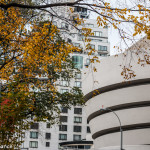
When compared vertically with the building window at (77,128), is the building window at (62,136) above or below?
below

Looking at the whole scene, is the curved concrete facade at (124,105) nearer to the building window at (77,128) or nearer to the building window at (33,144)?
the building window at (33,144)

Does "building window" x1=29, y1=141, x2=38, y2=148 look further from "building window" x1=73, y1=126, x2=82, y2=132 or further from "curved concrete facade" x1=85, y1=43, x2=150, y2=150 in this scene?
"curved concrete facade" x1=85, y1=43, x2=150, y2=150

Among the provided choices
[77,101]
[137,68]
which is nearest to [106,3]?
[77,101]

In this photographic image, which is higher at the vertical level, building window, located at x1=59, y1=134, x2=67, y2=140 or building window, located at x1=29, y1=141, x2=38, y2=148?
building window, located at x1=59, y1=134, x2=67, y2=140

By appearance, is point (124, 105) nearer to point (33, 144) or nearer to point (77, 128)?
point (77, 128)

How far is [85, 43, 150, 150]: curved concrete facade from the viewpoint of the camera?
37438mm

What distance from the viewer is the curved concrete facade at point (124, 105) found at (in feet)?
123

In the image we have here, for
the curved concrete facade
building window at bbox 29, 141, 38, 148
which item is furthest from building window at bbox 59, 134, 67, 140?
the curved concrete facade

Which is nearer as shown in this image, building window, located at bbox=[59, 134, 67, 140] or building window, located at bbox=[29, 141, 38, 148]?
building window, located at bbox=[29, 141, 38, 148]

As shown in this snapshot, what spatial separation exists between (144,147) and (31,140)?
30.5 m

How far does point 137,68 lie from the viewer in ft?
122

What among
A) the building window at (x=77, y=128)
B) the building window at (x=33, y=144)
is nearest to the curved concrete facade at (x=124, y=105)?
the building window at (x=33, y=144)

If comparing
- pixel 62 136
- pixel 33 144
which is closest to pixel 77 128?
pixel 62 136

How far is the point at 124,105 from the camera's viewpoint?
130 ft
